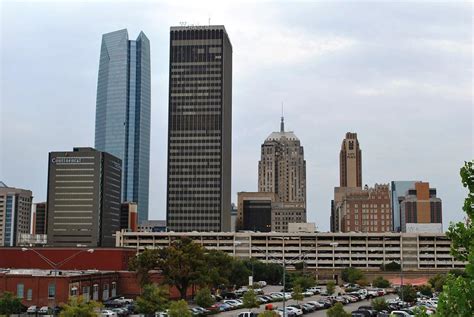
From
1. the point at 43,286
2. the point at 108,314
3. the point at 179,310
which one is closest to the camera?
the point at 179,310

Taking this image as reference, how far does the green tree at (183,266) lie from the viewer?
92.9 metres

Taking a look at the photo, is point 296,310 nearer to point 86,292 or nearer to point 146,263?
point 146,263

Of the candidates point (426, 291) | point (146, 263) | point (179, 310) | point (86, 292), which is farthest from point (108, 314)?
point (426, 291)

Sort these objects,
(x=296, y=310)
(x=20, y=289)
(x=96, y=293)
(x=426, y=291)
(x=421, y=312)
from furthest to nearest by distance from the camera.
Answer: (x=426, y=291) < (x=96, y=293) < (x=20, y=289) < (x=296, y=310) < (x=421, y=312)

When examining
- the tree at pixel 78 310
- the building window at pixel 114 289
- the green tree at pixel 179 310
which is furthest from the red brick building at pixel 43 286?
the tree at pixel 78 310

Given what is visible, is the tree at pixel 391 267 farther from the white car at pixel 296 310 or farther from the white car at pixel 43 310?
the white car at pixel 43 310

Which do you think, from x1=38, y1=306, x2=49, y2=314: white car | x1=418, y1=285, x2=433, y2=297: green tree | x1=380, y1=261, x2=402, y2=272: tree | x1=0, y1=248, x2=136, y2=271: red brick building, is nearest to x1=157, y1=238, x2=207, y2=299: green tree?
x1=38, y1=306, x2=49, y2=314: white car

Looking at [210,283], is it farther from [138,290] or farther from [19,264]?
[19,264]

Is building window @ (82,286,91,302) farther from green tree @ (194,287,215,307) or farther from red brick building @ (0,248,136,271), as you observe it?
red brick building @ (0,248,136,271)

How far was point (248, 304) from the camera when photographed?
7600 centimetres

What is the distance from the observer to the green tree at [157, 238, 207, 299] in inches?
3656

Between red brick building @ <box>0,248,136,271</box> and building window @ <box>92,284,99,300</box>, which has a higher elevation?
red brick building @ <box>0,248,136,271</box>

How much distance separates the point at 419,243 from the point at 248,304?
12361 centimetres

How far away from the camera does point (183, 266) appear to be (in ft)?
306
